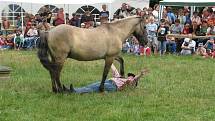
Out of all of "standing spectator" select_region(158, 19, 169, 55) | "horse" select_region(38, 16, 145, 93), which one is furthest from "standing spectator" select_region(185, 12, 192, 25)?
"horse" select_region(38, 16, 145, 93)

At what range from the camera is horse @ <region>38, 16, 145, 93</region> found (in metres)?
10.5

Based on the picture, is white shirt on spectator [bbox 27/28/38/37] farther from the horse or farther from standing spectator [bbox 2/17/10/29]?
the horse

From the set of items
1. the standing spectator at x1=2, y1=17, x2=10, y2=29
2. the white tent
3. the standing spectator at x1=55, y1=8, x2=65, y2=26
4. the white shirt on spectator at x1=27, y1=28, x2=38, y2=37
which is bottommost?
the white shirt on spectator at x1=27, y1=28, x2=38, y2=37

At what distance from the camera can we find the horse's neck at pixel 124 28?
11.2 meters

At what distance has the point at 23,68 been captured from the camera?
15.0 metres

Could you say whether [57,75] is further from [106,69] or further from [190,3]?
[190,3]

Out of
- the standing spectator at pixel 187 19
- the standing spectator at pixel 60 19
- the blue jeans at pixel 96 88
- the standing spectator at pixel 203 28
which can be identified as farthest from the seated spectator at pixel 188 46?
the blue jeans at pixel 96 88

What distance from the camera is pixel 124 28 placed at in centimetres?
1134

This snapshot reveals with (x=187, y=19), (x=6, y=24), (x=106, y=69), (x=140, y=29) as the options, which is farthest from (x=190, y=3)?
(x=106, y=69)

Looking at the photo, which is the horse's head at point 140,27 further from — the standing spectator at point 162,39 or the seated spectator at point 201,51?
the standing spectator at point 162,39

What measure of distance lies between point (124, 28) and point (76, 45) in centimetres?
131

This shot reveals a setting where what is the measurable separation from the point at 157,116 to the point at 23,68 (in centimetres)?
719

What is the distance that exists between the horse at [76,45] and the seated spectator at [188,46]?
9329 millimetres

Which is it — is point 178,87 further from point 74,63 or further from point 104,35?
point 74,63
